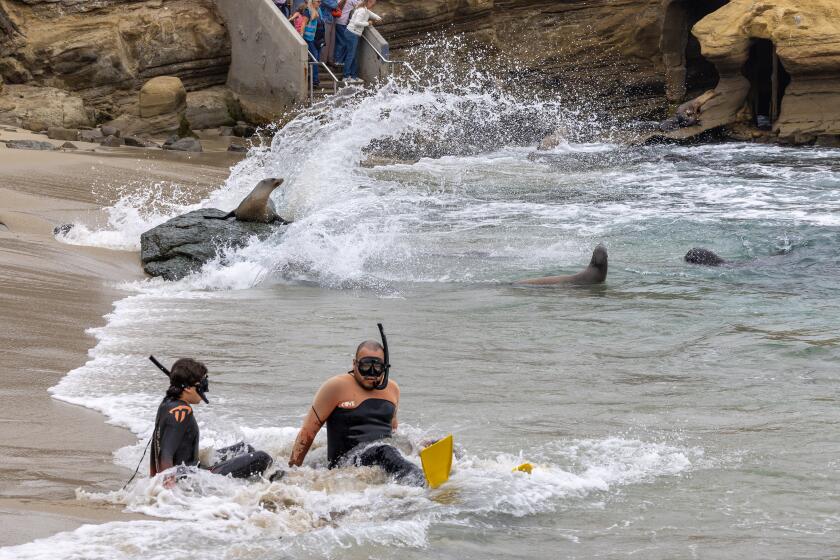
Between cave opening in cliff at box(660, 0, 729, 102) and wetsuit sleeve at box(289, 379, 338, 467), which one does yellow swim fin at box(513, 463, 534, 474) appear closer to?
wetsuit sleeve at box(289, 379, 338, 467)

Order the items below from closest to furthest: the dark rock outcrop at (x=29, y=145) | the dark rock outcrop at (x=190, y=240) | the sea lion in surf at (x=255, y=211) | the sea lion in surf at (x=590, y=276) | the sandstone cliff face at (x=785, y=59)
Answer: the sea lion in surf at (x=590, y=276) → the dark rock outcrop at (x=190, y=240) → the sea lion in surf at (x=255, y=211) → the dark rock outcrop at (x=29, y=145) → the sandstone cliff face at (x=785, y=59)

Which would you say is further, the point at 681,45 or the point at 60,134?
the point at 681,45

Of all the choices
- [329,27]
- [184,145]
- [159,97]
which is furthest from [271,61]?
[184,145]

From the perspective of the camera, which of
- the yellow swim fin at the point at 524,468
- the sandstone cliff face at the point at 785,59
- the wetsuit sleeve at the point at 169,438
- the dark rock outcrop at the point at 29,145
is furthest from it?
the sandstone cliff face at the point at 785,59

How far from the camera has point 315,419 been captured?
592 cm

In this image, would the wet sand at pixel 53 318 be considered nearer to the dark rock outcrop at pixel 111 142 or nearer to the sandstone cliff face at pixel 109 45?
the dark rock outcrop at pixel 111 142

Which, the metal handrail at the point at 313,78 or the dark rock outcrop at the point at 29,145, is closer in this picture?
the dark rock outcrop at the point at 29,145

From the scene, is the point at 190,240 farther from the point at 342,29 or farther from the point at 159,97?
the point at 342,29

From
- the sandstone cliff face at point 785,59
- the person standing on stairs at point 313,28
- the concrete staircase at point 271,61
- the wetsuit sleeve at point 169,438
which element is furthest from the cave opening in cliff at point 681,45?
the wetsuit sleeve at point 169,438

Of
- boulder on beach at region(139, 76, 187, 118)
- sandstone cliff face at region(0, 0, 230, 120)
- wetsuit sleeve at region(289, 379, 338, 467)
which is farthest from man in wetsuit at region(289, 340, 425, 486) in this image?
sandstone cliff face at region(0, 0, 230, 120)

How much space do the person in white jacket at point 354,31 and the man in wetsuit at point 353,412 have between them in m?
17.4

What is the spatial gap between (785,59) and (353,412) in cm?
1661

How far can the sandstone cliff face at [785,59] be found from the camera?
790 inches

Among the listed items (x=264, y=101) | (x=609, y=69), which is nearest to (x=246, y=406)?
(x=264, y=101)
